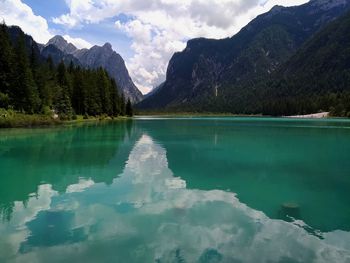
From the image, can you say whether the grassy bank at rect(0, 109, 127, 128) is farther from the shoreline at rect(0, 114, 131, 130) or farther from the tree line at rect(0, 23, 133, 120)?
the tree line at rect(0, 23, 133, 120)

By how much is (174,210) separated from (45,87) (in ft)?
270

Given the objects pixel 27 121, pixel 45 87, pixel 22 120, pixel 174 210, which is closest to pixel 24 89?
pixel 27 121

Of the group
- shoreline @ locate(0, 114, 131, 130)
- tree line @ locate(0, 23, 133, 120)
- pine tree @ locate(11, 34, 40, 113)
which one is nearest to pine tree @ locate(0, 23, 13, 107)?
tree line @ locate(0, 23, 133, 120)

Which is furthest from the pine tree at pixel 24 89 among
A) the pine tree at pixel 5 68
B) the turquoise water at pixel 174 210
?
the turquoise water at pixel 174 210

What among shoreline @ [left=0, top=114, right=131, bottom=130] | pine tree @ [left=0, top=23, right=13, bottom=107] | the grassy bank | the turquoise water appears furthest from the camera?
pine tree @ [left=0, top=23, right=13, bottom=107]

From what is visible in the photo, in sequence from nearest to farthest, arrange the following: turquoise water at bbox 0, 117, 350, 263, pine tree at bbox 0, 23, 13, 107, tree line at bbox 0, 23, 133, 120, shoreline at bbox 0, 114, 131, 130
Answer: turquoise water at bbox 0, 117, 350, 263, shoreline at bbox 0, 114, 131, 130, pine tree at bbox 0, 23, 13, 107, tree line at bbox 0, 23, 133, 120

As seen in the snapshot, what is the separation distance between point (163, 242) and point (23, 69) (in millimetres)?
77841

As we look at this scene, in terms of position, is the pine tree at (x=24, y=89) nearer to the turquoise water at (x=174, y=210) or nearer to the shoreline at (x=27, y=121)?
the shoreline at (x=27, y=121)

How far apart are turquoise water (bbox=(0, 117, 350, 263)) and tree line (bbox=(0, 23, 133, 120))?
180 ft

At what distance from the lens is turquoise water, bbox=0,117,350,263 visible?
10638mm

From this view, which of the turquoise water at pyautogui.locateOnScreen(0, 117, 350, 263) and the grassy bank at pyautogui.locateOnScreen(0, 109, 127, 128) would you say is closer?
the turquoise water at pyautogui.locateOnScreen(0, 117, 350, 263)

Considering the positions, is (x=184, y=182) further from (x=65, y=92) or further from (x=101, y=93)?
(x=101, y=93)

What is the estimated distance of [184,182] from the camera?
20.5 m

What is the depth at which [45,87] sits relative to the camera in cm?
9000
